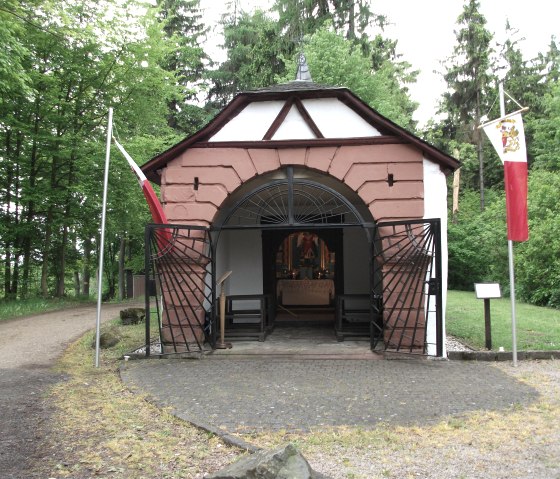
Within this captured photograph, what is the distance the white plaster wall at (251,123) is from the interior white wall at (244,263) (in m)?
3.56

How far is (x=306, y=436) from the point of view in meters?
4.75

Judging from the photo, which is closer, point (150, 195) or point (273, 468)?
point (273, 468)

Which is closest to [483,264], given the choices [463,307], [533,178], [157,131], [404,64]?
[533,178]

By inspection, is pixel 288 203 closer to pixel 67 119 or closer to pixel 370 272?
pixel 370 272

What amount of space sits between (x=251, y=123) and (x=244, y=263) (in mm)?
4237

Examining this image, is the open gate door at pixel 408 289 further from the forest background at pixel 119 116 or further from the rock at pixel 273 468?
the forest background at pixel 119 116

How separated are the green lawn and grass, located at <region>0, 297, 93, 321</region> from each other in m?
12.1

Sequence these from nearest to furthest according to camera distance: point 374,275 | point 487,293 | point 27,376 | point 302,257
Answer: point 27,376 < point 487,293 < point 374,275 < point 302,257

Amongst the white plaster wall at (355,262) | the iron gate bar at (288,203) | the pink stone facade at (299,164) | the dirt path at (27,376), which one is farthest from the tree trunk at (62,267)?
the pink stone facade at (299,164)

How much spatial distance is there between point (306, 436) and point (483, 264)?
79.9ft

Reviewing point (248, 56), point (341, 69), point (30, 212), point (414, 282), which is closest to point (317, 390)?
point (414, 282)

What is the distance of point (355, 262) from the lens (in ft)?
43.4

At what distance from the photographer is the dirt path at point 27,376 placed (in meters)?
4.50

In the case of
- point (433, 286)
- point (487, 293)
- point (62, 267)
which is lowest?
point (487, 293)
